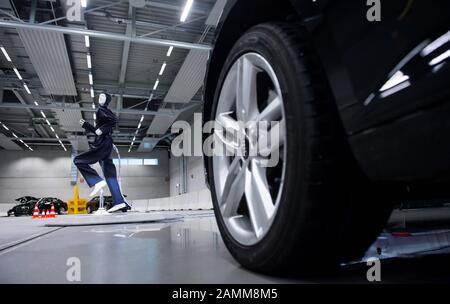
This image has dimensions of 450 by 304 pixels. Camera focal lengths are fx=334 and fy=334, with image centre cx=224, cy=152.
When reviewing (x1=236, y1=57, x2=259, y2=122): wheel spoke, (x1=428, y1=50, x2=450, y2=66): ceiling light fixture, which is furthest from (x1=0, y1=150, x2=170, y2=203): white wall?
(x1=428, y1=50, x2=450, y2=66): ceiling light fixture

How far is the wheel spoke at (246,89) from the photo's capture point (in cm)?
133

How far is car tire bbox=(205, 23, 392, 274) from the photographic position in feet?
3.07

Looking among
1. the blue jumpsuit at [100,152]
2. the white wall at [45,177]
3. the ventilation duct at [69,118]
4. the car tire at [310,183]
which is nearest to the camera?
the car tire at [310,183]

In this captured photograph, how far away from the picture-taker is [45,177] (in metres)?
29.8

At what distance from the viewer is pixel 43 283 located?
1.07 metres

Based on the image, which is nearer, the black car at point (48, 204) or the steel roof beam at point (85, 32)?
the steel roof beam at point (85, 32)

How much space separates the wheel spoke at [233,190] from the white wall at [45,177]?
30591 millimetres

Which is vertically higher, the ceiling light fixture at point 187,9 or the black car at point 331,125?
the ceiling light fixture at point 187,9

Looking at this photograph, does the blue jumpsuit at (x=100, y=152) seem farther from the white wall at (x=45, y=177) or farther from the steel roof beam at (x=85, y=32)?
the white wall at (x=45, y=177)

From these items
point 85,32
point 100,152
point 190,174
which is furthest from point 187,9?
point 190,174

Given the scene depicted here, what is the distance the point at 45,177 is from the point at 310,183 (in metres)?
33.2

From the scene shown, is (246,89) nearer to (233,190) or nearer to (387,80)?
(233,190)

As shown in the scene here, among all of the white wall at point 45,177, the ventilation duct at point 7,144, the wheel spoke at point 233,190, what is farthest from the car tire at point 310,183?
the white wall at point 45,177

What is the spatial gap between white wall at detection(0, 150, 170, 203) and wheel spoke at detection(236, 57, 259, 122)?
30.7 m
